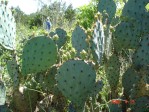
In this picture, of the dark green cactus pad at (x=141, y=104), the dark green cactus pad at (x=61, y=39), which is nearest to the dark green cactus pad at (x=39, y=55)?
the dark green cactus pad at (x=61, y=39)

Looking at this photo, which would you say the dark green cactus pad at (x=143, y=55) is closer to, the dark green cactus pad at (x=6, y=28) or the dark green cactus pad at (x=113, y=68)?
the dark green cactus pad at (x=113, y=68)

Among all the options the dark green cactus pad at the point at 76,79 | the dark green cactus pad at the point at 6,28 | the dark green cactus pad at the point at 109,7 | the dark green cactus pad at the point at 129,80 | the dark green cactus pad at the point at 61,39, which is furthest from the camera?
the dark green cactus pad at the point at 109,7

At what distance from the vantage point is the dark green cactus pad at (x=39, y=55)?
289 cm

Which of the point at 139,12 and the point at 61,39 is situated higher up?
the point at 139,12

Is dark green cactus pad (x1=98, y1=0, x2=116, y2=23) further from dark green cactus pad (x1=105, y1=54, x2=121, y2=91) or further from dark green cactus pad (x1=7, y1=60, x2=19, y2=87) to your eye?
dark green cactus pad (x1=7, y1=60, x2=19, y2=87)

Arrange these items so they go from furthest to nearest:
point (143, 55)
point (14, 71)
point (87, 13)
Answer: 1. point (87, 13)
2. point (143, 55)
3. point (14, 71)

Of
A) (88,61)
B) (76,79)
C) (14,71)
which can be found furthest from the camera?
(14,71)

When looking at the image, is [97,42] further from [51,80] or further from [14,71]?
[14,71]

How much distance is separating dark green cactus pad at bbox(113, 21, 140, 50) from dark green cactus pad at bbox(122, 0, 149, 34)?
3.3 inches

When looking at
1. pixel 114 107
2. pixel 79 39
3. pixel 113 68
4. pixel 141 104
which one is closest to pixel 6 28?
pixel 79 39

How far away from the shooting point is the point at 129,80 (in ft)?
11.2

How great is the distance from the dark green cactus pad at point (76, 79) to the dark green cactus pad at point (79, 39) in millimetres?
621

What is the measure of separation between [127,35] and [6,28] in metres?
1.03

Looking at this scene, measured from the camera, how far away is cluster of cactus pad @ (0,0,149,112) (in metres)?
2.63
